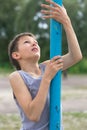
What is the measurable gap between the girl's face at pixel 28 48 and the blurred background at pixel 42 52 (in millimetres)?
4871

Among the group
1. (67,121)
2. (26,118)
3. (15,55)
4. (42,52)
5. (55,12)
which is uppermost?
(55,12)

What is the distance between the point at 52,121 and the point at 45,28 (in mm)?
26986

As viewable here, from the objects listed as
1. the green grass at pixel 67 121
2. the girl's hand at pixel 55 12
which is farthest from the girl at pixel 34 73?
the green grass at pixel 67 121

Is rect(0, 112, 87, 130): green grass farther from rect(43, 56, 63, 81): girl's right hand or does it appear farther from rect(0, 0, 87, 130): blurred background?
rect(43, 56, 63, 81): girl's right hand

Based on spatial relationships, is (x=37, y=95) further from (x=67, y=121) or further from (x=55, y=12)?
(x=67, y=121)

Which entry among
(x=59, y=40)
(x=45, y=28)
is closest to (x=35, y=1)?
(x=45, y=28)

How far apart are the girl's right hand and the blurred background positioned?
4953 mm

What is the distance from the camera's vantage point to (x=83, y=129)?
6.96 meters

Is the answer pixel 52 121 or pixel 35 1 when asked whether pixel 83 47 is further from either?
pixel 52 121

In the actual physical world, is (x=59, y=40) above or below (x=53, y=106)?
above

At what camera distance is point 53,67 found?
86.9 inches

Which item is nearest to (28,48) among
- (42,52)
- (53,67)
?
(53,67)

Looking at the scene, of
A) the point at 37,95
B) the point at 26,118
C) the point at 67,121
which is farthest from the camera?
the point at 67,121

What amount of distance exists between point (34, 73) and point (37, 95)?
0.23m
